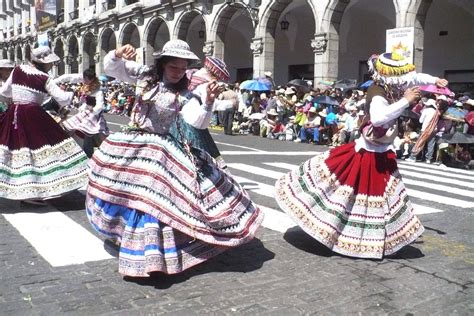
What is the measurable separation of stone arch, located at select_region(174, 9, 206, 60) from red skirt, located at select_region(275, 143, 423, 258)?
21.3 m

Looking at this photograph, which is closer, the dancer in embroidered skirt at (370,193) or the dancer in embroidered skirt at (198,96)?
the dancer in embroidered skirt at (198,96)

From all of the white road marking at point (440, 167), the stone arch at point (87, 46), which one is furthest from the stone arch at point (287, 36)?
the stone arch at point (87, 46)

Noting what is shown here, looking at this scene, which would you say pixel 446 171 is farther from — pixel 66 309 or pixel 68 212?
pixel 66 309

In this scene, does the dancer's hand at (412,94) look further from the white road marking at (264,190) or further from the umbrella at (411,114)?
the umbrella at (411,114)

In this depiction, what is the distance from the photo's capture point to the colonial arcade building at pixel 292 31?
1831 cm

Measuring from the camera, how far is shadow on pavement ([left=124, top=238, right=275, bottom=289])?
3.68 m

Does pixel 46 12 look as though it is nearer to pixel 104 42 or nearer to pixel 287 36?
pixel 104 42

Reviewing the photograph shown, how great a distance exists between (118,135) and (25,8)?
158 feet

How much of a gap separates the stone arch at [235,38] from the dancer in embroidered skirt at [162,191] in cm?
1874

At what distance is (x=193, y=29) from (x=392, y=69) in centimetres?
2695

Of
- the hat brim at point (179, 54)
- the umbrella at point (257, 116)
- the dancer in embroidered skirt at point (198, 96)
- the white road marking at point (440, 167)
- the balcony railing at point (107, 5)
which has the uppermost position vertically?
the balcony railing at point (107, 5)

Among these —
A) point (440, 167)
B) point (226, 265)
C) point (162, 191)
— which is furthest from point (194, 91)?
point (440, 167)

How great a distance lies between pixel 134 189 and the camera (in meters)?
3.67

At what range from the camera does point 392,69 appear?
4.19 meters
